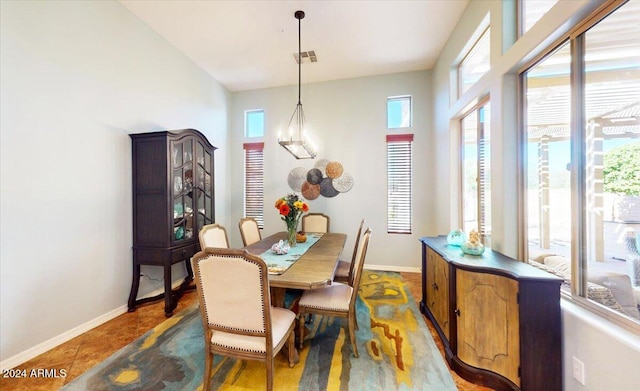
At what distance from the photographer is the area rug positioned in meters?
1.67

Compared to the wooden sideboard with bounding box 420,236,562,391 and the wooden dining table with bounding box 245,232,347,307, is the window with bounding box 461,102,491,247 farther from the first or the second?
the wooden dining table with bounding box 245,232,347,307

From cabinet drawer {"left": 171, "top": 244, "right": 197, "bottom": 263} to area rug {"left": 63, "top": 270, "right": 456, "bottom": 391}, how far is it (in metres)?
0.68

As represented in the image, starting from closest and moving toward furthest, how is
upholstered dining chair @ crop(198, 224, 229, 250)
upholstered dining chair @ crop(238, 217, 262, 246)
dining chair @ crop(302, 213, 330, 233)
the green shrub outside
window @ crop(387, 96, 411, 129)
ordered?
the green shrub outside, upholstered dining chair @ crop(198, 224, 229, 250), upholstered dining chair @ crop(238, 217, 262, 246), dining chair @ crop(302, 213, 330, 233), window @ crop(387, 96, 411, 129)

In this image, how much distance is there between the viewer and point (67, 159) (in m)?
2.22

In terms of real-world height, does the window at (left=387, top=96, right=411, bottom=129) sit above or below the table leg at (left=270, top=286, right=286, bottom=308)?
above

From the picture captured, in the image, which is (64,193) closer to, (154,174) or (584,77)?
(154,174)

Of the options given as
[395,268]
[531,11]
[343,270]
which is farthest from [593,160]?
[395,268]

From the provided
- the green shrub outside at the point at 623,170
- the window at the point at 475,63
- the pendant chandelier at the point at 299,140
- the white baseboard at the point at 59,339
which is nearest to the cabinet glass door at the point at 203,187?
the white baseboard at the point at 59,339

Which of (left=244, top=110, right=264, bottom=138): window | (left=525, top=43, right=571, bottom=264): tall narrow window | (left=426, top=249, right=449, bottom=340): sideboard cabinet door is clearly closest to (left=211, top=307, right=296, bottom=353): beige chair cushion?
(left=426, top=249, right=449, bottom=340): sideboard cabinet door

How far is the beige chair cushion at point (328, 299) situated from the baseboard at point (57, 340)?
2.22 meters

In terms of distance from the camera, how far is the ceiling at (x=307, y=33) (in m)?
2.63

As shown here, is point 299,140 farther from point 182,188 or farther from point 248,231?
point 182,188

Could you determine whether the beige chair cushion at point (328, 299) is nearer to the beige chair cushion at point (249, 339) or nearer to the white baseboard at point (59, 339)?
the beige chair cushion at point (249, 339)

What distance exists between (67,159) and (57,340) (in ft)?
5.38
